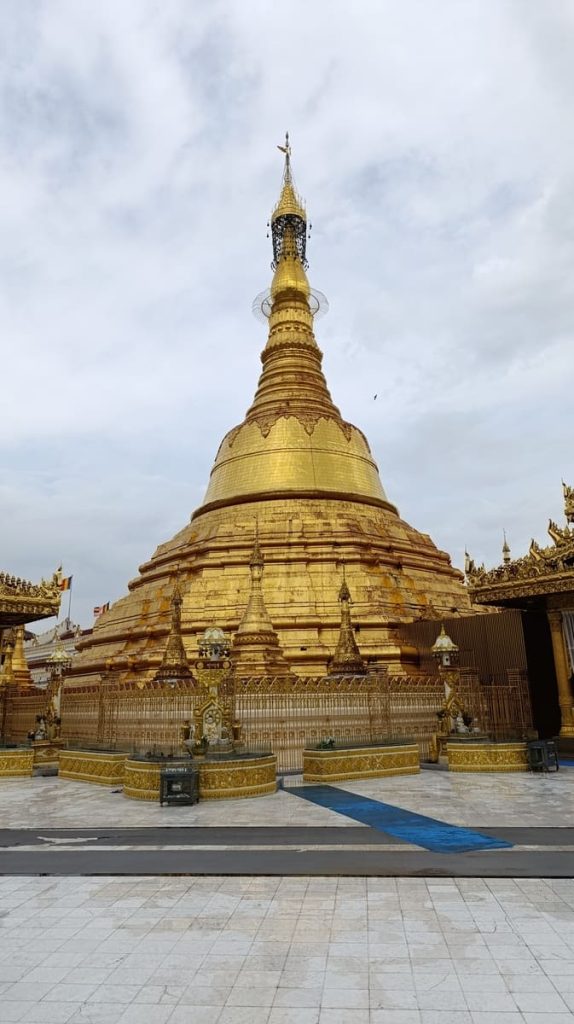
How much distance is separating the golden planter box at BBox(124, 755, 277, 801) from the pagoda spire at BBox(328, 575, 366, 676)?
8.87 metres

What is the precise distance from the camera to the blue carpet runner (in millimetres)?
8102

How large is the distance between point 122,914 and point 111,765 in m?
9.87

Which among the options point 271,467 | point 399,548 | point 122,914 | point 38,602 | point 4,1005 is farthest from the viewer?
point 271,467

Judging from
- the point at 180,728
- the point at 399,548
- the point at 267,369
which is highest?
the point at 267,369

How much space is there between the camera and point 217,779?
12.5 meters

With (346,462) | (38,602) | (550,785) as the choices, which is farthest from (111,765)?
(346,462)

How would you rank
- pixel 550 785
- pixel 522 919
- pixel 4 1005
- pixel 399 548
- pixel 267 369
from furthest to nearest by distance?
pixel 267 369 → pixel 399 548 → pixel 550 785 → pixel 522 919 → pixel 4 1005

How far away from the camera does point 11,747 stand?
56.9ft

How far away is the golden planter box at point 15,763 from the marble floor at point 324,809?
173 cm

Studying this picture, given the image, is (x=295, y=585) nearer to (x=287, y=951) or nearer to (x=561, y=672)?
(x=561, y=672)

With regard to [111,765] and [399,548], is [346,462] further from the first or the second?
[111,765]

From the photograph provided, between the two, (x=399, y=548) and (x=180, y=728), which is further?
(x=399, y=548)

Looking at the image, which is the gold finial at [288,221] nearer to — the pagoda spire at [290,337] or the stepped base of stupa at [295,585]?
the pagoda spire at [290,337]

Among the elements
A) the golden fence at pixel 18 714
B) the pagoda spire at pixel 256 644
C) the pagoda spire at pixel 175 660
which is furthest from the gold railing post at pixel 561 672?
the golden fence at pixel 18 714
